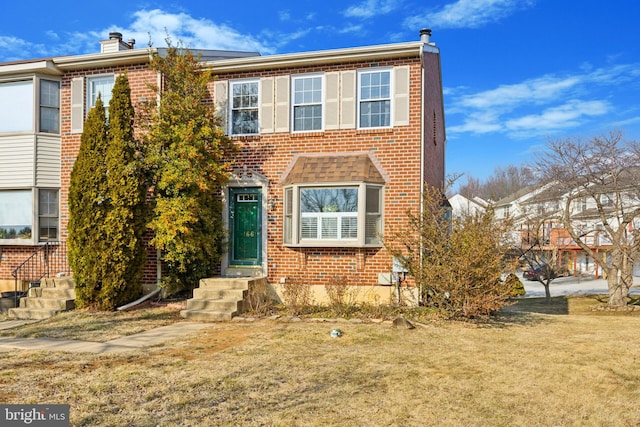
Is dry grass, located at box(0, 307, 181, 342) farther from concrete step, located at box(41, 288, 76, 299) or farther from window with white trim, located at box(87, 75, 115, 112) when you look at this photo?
window with white trim, located at box(87, 75, 115, 112)

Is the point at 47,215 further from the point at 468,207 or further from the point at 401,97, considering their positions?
the point at 468,207

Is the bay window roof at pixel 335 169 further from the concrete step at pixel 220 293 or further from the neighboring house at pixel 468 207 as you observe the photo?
the concrete step at pixel 220 293

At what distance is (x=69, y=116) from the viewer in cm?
1254

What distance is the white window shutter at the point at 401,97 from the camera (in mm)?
10875

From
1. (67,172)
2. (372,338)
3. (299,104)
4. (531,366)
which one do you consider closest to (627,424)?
(531,366)

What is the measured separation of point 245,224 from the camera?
1189 cm

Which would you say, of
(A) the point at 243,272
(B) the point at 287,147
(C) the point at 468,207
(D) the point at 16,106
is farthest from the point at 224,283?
(D) the point at 16,106

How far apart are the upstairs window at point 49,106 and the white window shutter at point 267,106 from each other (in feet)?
18.7

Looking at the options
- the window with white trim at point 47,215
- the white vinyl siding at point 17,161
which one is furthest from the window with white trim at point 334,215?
the white vinyl siding at point 17,161

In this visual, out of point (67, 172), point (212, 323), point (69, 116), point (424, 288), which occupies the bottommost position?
point (212, 323)

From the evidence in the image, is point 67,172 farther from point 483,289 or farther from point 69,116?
point 483,289

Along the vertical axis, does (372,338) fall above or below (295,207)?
below

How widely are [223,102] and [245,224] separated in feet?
10.5

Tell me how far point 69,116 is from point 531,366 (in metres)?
12.4
